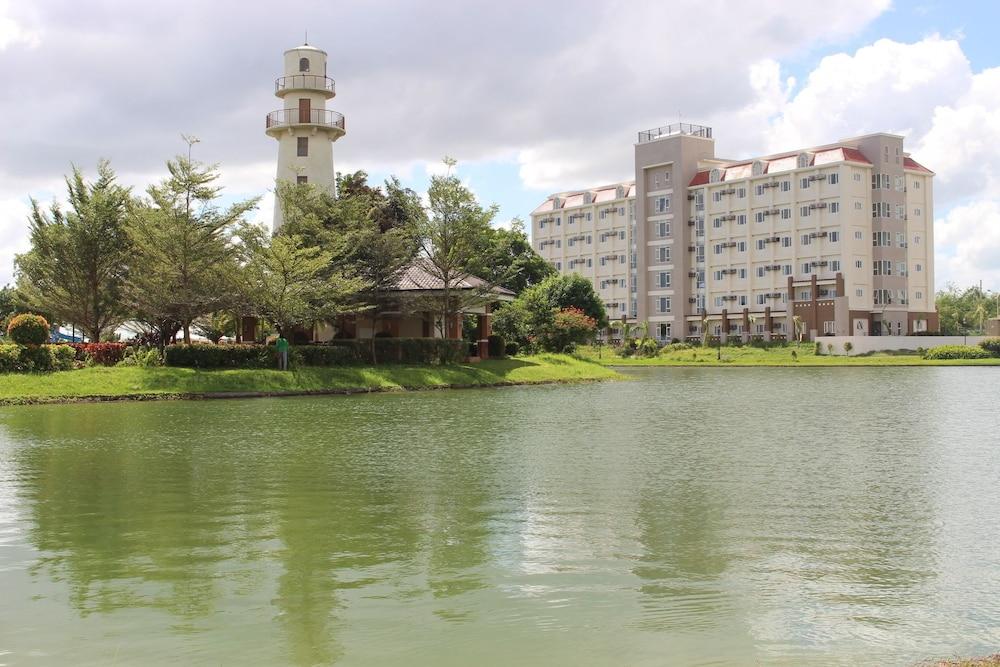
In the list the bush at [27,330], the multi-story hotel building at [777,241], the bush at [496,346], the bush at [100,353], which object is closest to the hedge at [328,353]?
the bush at [100,353]

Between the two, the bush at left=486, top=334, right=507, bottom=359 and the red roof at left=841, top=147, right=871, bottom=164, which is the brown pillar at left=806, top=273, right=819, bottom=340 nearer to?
the red roof at left=841, top=147, right=871, bottom=164

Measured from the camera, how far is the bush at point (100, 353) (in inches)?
1503

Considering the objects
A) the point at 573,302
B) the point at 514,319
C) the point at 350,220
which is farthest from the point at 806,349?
the point at 350,220

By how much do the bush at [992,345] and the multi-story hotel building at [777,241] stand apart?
11.4 meters

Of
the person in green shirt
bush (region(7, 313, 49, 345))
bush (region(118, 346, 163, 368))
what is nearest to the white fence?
the person in green shirt

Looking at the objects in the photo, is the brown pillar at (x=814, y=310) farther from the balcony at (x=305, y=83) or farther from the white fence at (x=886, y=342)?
the balcony at (x=305, y=83)

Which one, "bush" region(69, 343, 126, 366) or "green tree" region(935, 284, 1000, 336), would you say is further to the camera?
"green tree" region(935, 284, 1000, 336)

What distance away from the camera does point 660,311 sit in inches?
3927

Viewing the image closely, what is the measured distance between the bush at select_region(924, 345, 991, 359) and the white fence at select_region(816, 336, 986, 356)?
5.26 meters

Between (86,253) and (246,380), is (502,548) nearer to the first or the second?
(246,380)

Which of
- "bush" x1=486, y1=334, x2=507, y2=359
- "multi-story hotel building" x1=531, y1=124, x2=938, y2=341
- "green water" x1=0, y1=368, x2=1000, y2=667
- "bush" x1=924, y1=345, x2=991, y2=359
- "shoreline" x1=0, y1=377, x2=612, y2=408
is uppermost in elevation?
"multi-story hotel building" x1=531, y1=124, x2=938, y2=341

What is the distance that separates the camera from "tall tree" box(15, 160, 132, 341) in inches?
1709

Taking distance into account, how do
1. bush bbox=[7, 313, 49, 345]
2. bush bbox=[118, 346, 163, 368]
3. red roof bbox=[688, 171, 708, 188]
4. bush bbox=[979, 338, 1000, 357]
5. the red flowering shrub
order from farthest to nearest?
red roof bbox=[688, 171, 708, 188] → bush bbox=[979, 338, 1000, 357] → the red flowering shrub → bush bbox=[118, 346, 163, 368] → bush bbox=[7, 313, 49, 345]

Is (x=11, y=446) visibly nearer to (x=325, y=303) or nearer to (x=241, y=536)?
(x=241, y=536)
